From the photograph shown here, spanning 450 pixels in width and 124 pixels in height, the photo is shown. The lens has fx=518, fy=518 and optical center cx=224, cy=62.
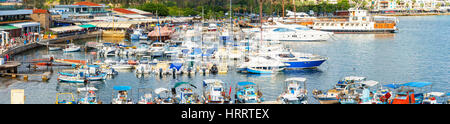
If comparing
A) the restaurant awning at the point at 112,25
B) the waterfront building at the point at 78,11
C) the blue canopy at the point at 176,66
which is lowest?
the blue canopy at the point at 176,66

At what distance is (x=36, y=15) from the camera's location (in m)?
52.4

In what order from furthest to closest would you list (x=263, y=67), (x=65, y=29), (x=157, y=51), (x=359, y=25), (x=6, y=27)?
(x=359, y=25)
(x=65, y=29)
(x=6, y=27)
(x=157, y=51)
(x=263, y=67)

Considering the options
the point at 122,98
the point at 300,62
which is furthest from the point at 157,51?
the point at 122,98

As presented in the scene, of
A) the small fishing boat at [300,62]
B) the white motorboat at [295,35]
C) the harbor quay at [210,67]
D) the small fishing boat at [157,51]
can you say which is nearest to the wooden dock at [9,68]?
the harbor quay at [210,67]

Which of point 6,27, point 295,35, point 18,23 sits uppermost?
point 18,23

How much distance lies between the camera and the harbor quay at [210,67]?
21.6 meters

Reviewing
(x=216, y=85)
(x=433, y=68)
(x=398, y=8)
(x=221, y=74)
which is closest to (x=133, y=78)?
(x=221, y=74)

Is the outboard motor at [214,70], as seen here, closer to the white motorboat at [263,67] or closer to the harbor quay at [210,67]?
the harbor quay at [210,67]

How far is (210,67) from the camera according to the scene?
99.6 feet

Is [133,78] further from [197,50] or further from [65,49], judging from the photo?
[65,49]

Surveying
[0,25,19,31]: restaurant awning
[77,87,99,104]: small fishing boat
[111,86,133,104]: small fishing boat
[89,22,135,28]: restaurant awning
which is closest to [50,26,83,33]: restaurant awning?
[89,22,135,28]: restaurant awning

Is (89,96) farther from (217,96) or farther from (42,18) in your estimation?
(42,18)

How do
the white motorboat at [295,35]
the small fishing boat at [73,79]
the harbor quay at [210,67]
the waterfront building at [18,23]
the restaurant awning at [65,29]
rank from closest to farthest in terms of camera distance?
the harbor quay at [210,67] < the small fishing boat at [73,79] < the waterfront building at [18,23] < the restaurant awning at [65,29] < the white motorboat at [295,35]

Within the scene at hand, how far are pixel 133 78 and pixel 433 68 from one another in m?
18.5
